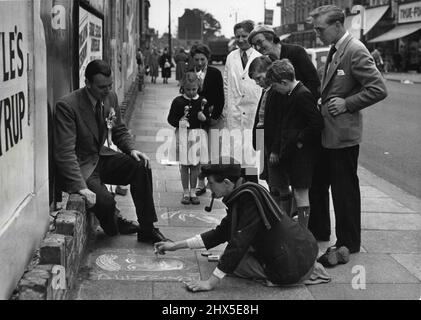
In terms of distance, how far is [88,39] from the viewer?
286 inches

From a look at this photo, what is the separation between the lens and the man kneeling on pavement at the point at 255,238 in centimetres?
451

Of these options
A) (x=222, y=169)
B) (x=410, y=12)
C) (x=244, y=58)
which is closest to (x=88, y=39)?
(x=244, y=58)

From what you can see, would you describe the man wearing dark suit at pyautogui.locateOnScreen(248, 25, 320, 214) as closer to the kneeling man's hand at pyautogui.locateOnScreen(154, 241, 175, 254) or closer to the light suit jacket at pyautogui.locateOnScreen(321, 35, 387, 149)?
the light suit jacket at pyautogui.locateOnScreen(321, 35, 387, 149)

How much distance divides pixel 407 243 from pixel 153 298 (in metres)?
2.63

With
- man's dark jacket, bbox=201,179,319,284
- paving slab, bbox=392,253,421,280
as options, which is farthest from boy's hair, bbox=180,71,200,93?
paving slab, bbox=392,253,421,280

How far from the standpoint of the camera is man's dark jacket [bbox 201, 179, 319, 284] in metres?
4.50

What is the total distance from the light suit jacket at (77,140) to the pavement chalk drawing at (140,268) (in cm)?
61

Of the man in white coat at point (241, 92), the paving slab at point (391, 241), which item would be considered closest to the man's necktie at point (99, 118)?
the man in white coat at point (241, 92)

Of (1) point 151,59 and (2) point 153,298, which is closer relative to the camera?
(2) point 153,298

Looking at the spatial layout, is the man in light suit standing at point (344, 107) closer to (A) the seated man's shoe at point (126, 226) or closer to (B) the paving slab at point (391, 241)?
(B) the paving slab at point (391, 241)

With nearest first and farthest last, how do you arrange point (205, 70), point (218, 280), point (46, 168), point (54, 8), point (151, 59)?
point (218, 280) → point (46, 168) → point (54, 8) → point (205, 70) → point (151, 59)

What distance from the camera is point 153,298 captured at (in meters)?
4.43

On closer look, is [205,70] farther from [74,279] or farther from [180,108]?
[74,279]
